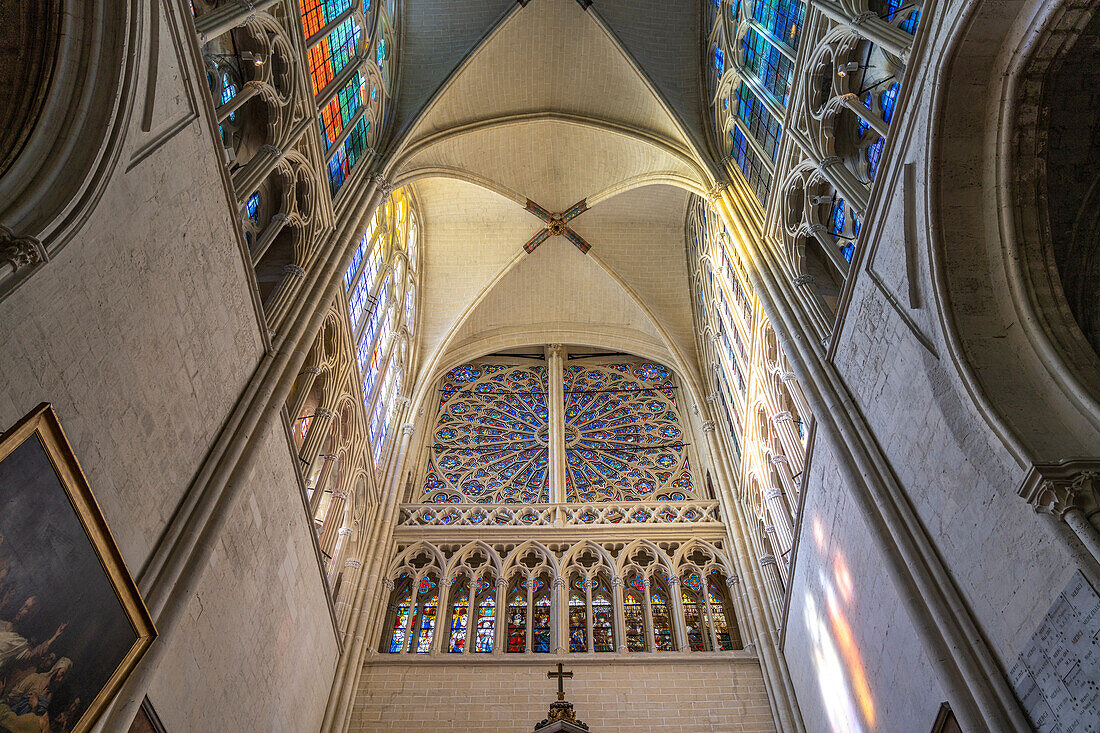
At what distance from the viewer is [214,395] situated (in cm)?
691

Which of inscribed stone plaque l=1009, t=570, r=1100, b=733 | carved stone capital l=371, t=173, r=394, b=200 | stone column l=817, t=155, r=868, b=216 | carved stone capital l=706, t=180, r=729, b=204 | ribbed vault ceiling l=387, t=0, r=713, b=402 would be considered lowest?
inscribed stone plaque l=1009, t=570, r=1100, b=733

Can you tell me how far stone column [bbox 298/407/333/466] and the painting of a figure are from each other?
4.40m

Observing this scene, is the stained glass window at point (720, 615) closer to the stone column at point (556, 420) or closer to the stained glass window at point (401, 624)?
the stone column at point (556, 420)

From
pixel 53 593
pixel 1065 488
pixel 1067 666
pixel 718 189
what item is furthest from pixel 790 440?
pixel 53 593

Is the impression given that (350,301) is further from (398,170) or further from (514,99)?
(514,99)

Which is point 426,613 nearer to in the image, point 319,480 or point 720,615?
point 319,480

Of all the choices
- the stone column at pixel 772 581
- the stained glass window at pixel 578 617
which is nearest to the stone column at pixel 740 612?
the stone column at pixel 772 581

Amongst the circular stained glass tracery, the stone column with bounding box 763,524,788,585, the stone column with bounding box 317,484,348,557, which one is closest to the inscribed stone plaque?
the stone column with bounding box 763,524,788,585

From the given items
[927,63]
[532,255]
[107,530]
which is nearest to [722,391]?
[532,255]

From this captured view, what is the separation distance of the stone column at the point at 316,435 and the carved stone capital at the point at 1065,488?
7735 millimetres

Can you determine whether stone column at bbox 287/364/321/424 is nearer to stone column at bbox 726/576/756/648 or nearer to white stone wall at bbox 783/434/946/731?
white stone wall at bbox 783/434/946/731

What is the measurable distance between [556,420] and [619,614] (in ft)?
18.1

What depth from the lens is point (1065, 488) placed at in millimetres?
4543

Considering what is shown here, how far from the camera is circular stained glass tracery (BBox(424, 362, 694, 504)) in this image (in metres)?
15.0
